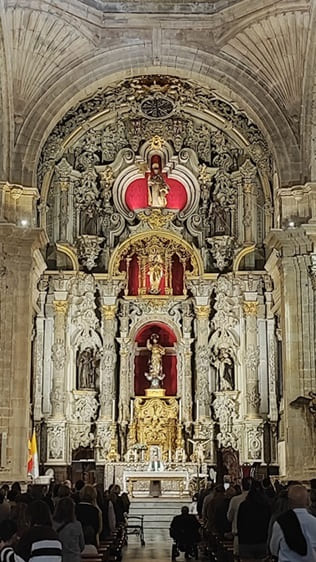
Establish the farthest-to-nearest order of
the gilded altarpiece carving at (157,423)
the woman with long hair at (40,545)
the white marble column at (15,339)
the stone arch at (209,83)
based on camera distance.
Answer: the gilded altarpiece carving at (157,423)
the stone arch at (209,83)
the white marble column at (15,339)
the woman with long hair at (40,545)

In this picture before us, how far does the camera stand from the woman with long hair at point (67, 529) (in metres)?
7.50

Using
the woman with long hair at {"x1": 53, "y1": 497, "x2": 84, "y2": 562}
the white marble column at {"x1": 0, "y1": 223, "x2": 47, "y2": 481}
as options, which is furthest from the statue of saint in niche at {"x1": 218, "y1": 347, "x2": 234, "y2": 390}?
the woman with long hair at {"x1": 53, "y1": 497, "x2": 84, "y2": 562}

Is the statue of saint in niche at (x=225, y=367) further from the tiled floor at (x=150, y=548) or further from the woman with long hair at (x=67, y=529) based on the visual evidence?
the woman with long hair at (x=67, y=529)

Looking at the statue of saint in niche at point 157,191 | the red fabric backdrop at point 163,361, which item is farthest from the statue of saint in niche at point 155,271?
the statue of saint in niche at point 157,191

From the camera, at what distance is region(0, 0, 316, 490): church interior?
18.7 metres

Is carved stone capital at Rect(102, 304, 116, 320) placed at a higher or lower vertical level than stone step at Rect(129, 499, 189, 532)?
higher

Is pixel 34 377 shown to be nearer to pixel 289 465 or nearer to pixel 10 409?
pixel 10 409

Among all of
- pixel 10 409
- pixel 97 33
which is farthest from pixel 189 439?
pixel 97 33

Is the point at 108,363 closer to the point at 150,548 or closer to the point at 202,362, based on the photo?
the point at 202,362

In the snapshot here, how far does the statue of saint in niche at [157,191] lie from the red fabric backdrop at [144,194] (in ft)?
1.25

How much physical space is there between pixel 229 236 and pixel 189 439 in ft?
17.7

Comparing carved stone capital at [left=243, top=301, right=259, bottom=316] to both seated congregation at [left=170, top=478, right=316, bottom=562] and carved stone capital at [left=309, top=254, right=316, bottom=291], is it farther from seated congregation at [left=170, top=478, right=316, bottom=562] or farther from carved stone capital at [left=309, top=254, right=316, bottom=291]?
seated congregation at [left=170, top=478, right=316, bottom=562]

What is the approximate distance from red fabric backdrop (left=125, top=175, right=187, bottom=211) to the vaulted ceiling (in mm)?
4699

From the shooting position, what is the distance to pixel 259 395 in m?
22.8
